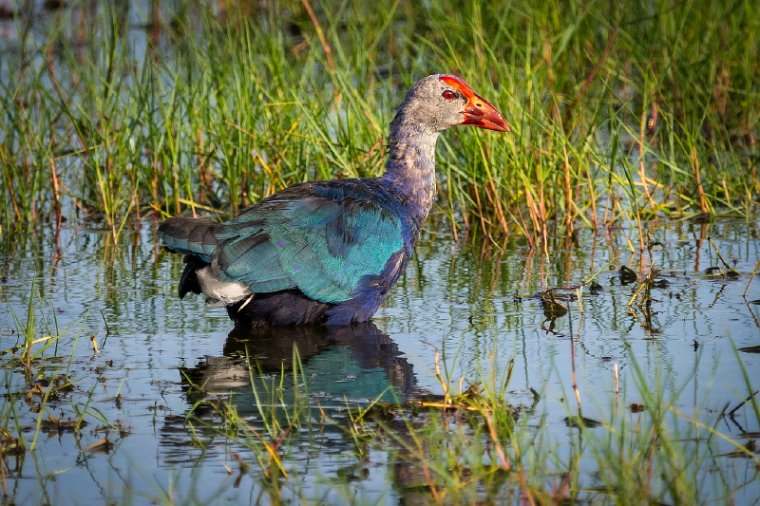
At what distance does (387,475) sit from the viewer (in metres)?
4.09

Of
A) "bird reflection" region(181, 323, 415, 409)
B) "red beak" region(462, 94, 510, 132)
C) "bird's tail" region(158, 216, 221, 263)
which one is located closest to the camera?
"bird reflection" region(181, 323, 415, 409)

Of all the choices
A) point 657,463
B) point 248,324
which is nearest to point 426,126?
point 248,324

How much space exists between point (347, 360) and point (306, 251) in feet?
1.81

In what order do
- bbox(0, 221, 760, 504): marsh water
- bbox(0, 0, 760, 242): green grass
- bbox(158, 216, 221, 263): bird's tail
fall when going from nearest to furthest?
bbox(0, 221, 760, 504): marsh water < bbox(158, 216, 221, 263): bird's tail < bbox(0, 0, 760, 242): green grass

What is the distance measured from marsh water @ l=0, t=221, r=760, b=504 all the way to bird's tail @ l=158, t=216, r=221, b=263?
0.44 metres

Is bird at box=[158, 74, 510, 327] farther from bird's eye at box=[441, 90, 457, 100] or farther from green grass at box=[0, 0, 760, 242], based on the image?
green grass at box=[0, 0, 760, 242]

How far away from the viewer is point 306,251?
5.84m

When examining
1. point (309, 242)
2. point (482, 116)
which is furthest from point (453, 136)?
point (309, 242)

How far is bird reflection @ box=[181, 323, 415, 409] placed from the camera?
16.6 ft

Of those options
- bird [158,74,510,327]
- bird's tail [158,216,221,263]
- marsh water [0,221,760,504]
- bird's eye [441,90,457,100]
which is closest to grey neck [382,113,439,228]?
bird [158,74,510,327]

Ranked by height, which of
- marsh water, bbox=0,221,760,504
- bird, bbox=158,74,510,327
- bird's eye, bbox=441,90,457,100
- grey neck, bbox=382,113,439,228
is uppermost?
bird's eye, bbox=441,90,457,100

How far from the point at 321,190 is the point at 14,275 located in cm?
188

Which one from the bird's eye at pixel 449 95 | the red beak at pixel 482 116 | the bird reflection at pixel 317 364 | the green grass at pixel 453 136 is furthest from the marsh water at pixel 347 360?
the bird's eye at pixel 449 95

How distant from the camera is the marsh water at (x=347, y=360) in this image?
417 centimetres
